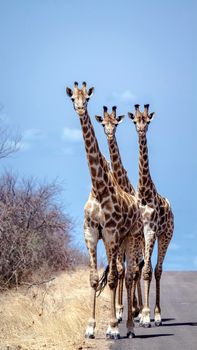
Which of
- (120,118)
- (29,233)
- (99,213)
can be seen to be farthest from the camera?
(29,233)

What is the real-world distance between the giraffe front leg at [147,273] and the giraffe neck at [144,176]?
0.84 meters

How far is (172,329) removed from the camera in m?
13.2

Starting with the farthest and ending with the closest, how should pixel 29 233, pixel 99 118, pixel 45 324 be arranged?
pixel 29 233, pixel 99 118, pixel 45 324

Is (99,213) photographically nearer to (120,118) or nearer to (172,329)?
(172,329)

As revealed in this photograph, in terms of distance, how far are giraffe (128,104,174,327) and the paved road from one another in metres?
0.68

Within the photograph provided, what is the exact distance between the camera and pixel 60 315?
44.7ft

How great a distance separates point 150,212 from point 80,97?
11.9ft

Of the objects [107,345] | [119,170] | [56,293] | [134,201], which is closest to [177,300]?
[56,293]

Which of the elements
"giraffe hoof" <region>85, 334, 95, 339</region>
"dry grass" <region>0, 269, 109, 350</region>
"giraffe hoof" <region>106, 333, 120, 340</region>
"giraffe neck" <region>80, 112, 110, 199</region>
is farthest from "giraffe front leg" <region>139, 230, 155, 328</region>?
"giraffe neck" <region>80, 112, 110, 199</region>

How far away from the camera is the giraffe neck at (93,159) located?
12.2m

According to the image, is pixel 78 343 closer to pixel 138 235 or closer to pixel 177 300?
pixel 138 235

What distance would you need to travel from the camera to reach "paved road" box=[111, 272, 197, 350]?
36.8 ft

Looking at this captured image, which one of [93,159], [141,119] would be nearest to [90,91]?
[93,159]

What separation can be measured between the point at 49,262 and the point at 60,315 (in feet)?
46.4
